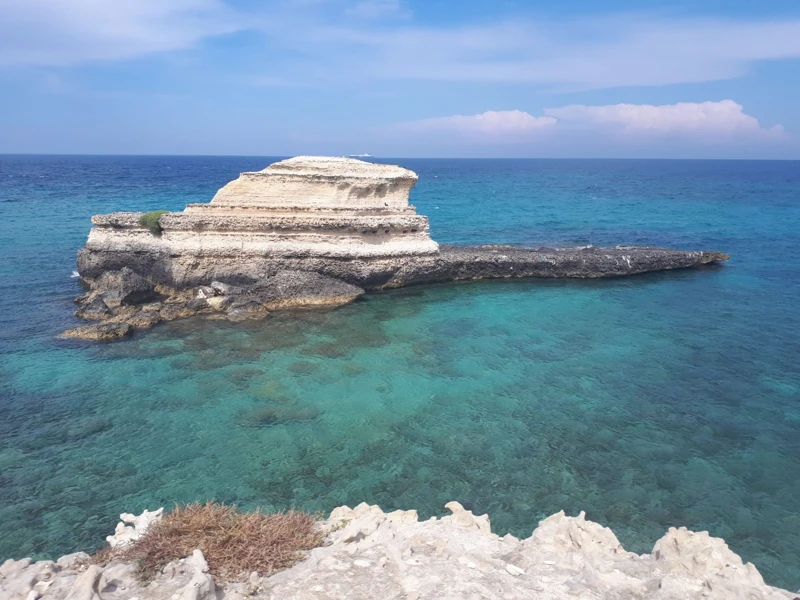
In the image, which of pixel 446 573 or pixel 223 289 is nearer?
pixel 446 573

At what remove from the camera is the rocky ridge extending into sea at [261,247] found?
22266 mm

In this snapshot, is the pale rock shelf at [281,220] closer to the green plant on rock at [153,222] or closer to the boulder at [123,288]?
the green plant on rock at [153,222]

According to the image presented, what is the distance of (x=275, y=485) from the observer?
11.0 meters

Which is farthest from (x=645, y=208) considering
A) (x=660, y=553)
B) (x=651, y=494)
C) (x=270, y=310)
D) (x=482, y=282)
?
(x=660, y=553)

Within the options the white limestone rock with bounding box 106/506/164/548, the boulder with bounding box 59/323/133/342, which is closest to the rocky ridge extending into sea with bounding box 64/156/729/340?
the boulder with bounding box 59/323/133/342

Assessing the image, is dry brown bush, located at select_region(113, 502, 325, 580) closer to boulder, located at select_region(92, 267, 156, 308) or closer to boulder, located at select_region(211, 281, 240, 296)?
boulder, located at select_region(211, 281, 240, 296)

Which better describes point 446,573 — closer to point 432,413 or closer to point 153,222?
point 432,413

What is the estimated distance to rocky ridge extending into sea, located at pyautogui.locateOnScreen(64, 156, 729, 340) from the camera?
22.3 m

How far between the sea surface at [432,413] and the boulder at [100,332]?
584mm

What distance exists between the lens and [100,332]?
18562 mm

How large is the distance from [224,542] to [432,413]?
25.4 feet

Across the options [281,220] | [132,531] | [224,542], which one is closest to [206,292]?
[281,220]

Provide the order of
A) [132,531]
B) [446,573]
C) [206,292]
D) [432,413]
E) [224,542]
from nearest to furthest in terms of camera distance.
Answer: [446,573] → [224,542] → [132,531] → [432,413] → [206,292]

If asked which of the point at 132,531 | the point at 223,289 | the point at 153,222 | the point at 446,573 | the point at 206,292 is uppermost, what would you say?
the point at 153,222
